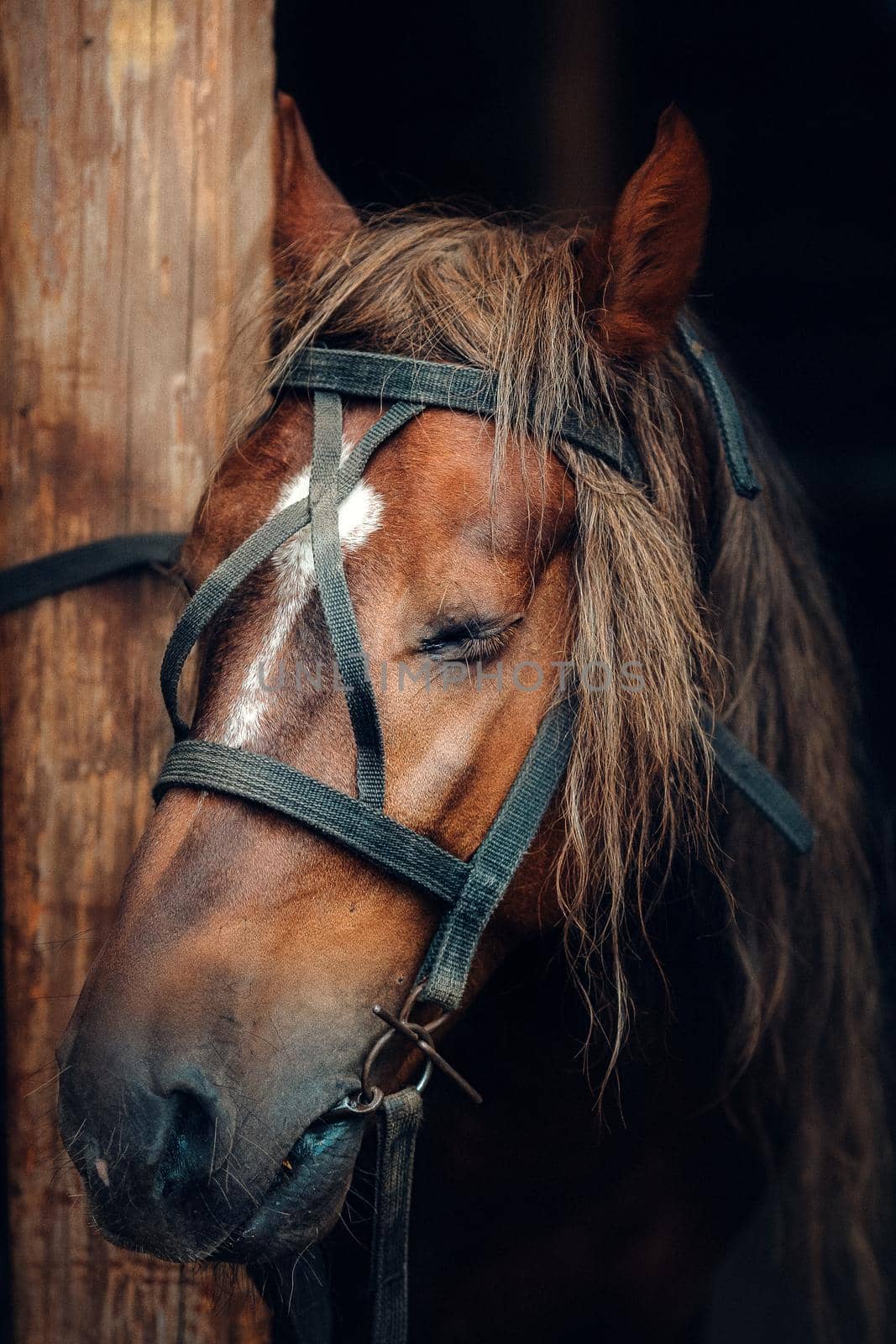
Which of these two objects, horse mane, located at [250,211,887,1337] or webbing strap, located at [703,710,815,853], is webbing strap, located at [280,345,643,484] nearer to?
horse mane, located at [250,211,887,1337]

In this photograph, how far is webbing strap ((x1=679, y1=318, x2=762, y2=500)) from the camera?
114 cm

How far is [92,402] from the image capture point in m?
1.38

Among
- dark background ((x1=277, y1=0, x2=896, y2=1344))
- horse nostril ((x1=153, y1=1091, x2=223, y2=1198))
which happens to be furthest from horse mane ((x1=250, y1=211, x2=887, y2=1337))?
dark background ((x1=277, y1=0, x2=896, y2=1344))

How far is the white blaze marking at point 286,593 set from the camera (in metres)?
0.93

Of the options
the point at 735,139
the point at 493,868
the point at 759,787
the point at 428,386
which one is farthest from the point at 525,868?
the point at 735,139

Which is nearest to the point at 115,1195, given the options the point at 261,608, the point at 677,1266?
the point at 261,608

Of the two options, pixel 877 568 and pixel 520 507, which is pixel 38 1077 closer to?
pixel 520 507

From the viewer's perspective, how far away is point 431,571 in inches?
37.7

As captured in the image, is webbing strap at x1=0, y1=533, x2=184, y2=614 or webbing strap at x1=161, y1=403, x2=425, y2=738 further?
webbing strap at x1=0, y1=533, x2=184, y2=614

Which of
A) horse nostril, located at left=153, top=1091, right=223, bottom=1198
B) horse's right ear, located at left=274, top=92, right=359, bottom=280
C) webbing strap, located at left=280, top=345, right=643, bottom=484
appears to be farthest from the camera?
horse's right ear, located at left=274, top=92, right=359, bottom=280

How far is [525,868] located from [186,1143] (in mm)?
419

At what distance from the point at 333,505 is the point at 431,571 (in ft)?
0.39

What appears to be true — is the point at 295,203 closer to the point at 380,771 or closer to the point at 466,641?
the point at 466,641

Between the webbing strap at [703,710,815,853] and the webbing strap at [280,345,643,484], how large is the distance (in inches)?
13.2
